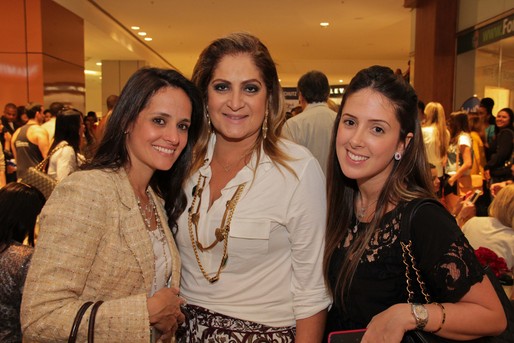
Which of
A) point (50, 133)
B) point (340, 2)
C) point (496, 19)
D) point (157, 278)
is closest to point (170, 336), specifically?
point (157, 278)

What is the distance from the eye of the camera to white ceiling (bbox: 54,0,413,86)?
36.9ft

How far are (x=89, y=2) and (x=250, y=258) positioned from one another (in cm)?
1133

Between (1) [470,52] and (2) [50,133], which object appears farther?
(1) [470,52]

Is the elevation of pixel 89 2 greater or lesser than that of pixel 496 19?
greater

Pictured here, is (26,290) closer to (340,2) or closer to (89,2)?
(340,2)

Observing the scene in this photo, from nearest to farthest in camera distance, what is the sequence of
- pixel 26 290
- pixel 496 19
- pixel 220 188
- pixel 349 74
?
pixel 26 290
pixel 220 188
pixel 496 19
pixel 349 74

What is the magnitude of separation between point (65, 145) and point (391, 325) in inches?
157

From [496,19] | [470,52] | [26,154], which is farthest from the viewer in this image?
[470,52]

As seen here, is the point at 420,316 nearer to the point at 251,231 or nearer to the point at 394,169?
the point at 394,169

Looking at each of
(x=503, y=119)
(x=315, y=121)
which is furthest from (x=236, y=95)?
(x=503, y=119)

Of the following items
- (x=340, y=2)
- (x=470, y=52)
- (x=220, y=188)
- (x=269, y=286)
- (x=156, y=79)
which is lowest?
(x=269, y=286)

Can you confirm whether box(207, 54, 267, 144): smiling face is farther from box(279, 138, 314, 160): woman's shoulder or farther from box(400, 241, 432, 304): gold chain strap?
box(400, 241, 432, 304): gold chain strap

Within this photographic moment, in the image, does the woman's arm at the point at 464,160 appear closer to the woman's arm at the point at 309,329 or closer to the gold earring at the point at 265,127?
the gold earring at the point at 265,127

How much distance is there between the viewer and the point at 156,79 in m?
1.80
